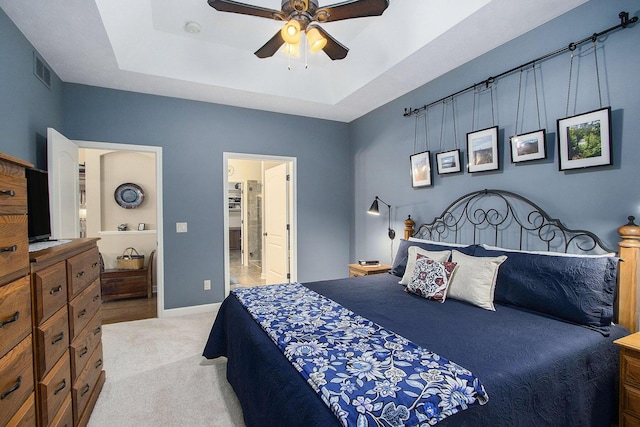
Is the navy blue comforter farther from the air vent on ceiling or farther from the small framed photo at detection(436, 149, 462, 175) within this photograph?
the air vent on ceiling

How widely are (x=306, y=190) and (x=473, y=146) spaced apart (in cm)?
249

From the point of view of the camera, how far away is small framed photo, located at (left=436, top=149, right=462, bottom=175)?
315 centimetres

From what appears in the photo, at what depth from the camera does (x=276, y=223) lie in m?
5.16

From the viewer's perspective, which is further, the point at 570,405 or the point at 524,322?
the point at 524,322

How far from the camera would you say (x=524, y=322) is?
1.88 m

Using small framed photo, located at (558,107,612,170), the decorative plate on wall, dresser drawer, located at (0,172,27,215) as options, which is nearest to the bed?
small framed photo, located at (558,107,612,170)

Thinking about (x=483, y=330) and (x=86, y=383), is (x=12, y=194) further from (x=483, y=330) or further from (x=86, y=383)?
(x=483, y=330)

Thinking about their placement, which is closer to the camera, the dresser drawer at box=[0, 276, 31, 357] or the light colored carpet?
the dresser drawer at box=[0, 276, 31, 357]

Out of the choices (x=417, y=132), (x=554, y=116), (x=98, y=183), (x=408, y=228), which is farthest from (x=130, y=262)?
(x=554, y=116)

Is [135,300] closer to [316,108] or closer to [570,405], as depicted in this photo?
[316,108]

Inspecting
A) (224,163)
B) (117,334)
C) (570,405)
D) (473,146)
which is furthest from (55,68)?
(570,405)

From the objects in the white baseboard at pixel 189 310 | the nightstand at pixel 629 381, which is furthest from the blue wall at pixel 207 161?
the nightstand at pixel 629 381

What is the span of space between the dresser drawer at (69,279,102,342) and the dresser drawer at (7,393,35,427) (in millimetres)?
510

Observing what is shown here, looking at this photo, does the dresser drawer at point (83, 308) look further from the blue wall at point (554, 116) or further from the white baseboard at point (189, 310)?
the blue wall at point (554, 116)
